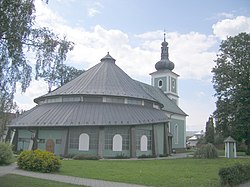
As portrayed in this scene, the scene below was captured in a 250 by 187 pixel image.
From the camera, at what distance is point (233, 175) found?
12906mm

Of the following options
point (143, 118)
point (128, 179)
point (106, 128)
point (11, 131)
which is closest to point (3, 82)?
point (128, 179)

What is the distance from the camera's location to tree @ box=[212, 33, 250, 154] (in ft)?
131

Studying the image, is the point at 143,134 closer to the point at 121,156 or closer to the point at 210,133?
the point at 121,156

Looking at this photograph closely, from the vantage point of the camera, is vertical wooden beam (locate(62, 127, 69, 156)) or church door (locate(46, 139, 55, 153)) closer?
vertical wooden beam (locate(62, 127, 69, 156))

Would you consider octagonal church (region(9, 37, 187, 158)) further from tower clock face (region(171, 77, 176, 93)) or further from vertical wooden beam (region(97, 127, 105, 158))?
tower clock face (region(171, 77, 176, 93))

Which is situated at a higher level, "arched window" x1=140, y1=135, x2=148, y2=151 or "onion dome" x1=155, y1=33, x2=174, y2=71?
"onion dome" x1=155, y1=33, x2=174, y2=71

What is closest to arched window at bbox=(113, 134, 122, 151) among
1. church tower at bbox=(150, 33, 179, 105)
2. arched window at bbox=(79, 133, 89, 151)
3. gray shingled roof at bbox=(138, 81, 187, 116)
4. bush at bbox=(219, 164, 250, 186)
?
arched window at bbox=(79, 133, 89, 151)

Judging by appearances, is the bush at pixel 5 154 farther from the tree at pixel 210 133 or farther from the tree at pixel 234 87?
the tree at pixel 210 133

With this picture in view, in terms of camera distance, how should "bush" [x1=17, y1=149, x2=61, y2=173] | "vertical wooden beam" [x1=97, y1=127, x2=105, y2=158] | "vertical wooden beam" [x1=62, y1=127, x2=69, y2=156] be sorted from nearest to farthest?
1. "bush" [x1=17, y1=149, x2=61, y2=173]
2. "vertical wooden beam" [x1=97, y1=127, x2=105, y2=158]
3. "vertical wooden beam" [x1=62, y1=127, x2=69, y2=156]

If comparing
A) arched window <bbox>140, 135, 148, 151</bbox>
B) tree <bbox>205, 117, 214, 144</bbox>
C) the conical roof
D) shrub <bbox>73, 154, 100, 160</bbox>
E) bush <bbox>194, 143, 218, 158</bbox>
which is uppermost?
the conical roof

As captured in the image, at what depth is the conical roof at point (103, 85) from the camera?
36094 millimetres

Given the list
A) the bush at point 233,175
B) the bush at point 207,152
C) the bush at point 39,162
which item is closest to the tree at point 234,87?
the bush at point 207,152

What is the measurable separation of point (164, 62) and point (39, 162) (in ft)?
161

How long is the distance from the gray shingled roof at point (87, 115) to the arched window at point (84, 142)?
161 cm
